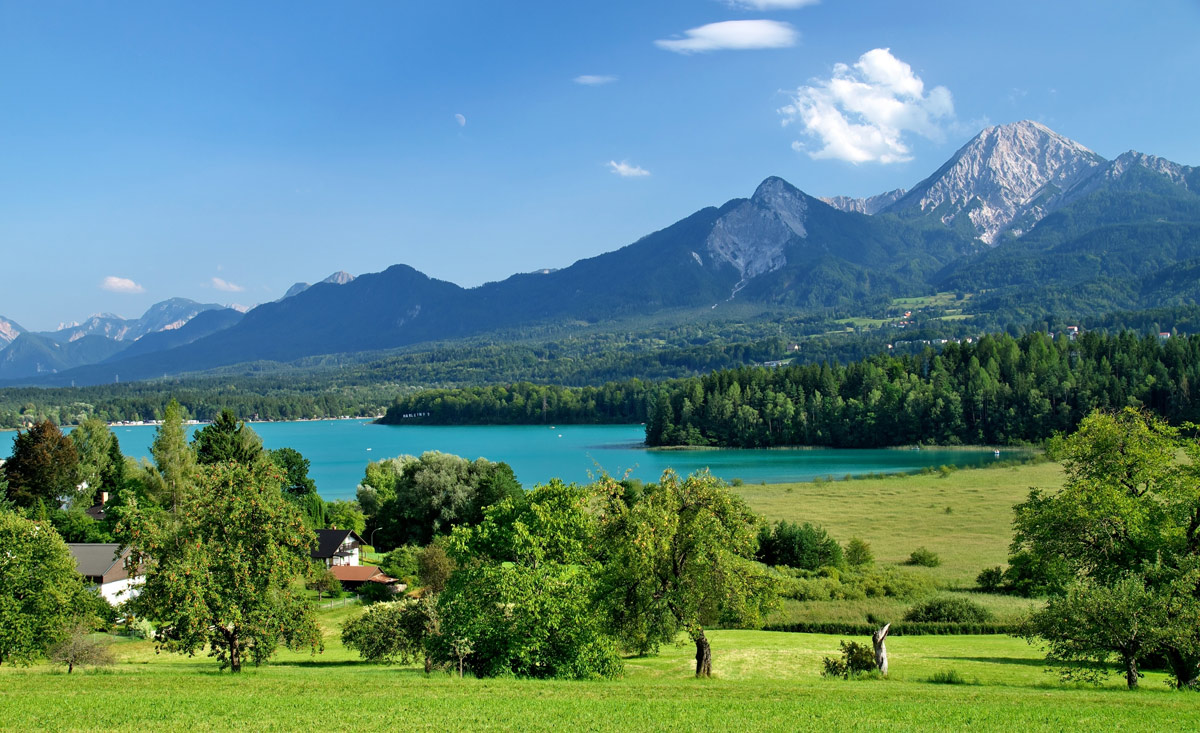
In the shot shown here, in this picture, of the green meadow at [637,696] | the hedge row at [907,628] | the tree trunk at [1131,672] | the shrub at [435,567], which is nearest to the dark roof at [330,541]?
the shrub at [435,567]

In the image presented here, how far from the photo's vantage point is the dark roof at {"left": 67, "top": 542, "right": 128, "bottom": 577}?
33.0 meters

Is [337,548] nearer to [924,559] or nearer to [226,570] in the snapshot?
[226,570]

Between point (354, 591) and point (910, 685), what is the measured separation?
85.4 ft

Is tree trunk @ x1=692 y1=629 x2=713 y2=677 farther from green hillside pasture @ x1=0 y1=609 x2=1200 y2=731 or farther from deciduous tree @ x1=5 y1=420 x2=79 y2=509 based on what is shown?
deciduous tree @ x1=5 y1=420 x2=79 y2=509

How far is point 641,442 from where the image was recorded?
12269 centimetres

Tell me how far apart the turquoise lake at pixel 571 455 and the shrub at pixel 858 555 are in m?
20.1

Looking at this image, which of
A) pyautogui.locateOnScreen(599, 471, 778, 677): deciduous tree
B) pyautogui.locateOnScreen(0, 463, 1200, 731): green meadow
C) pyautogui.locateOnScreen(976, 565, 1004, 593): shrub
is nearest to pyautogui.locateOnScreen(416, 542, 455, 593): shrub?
pyautogui.locateOnScreen(0, 463, 1200, 731): green meadow

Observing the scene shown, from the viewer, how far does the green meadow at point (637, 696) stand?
13.0m

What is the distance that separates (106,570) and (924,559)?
34381mm

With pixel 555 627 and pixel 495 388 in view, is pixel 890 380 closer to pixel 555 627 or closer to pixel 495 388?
pixel 495 388

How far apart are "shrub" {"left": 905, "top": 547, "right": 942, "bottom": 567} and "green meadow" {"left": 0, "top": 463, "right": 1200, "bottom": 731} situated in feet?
38.8

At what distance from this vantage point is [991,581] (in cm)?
3253

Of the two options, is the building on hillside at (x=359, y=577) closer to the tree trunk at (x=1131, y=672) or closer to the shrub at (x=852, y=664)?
the shrub at (x=852, y=664)

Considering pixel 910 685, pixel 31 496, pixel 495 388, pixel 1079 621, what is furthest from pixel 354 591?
pixel 495 388
